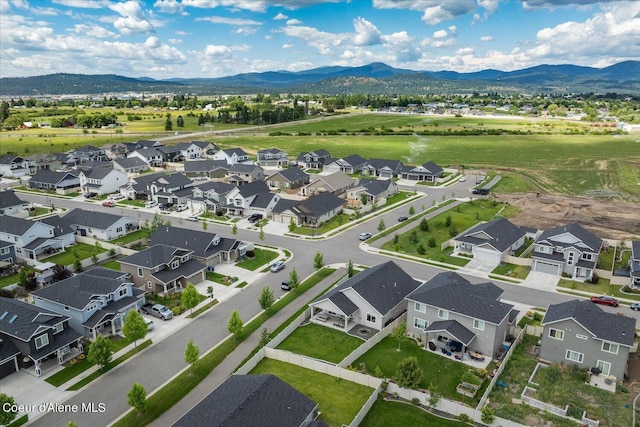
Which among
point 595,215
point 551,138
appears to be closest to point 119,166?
point 595,215

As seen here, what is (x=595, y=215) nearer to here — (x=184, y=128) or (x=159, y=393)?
(x=159, y=393)

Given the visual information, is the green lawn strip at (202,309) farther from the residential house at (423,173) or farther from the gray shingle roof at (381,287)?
the residential house at (423,173)

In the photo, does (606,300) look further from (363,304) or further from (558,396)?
(363,304)

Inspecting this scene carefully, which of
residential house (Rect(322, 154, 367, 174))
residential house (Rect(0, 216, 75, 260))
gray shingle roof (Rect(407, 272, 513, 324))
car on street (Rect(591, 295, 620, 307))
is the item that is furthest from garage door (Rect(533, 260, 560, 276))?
residential house (Rect(322, 154, 367, 174))

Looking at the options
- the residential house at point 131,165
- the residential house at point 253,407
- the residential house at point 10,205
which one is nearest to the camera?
the residential house at point 253,407

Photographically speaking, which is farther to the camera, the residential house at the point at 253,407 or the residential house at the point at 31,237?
→ the residential house at the point at 31,237

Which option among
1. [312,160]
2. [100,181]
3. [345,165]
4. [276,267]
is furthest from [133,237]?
[312,160]

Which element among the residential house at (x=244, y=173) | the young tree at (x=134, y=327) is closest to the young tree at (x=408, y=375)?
the young tree at (x=134, y=327)
